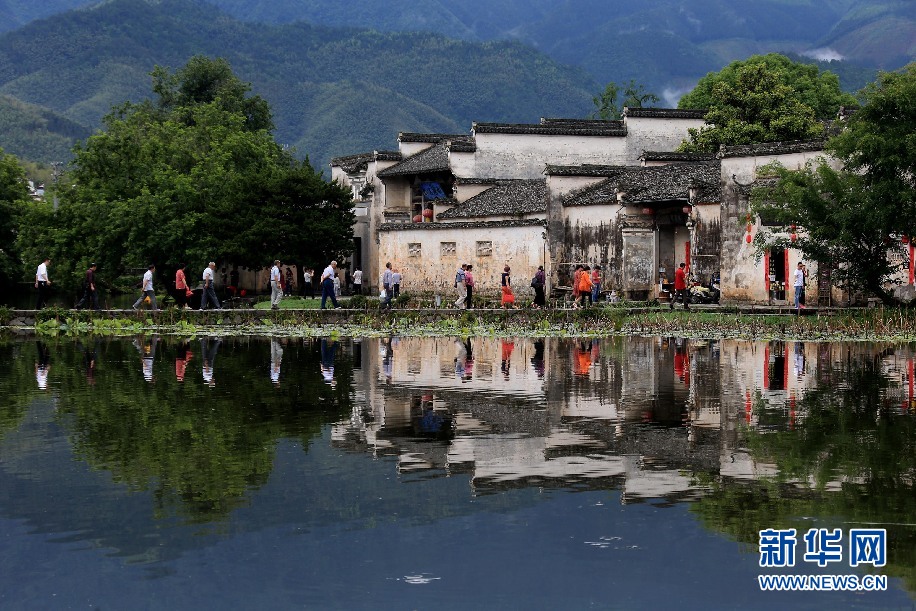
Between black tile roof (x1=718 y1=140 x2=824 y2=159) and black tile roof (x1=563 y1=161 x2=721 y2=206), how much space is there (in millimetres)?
1402

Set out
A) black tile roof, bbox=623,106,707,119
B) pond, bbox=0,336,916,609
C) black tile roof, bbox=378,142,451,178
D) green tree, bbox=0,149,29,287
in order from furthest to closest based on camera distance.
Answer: green tree, bbox=0,149,29,287, black tile roof, bbox=378,142,451,178, black tile roof, bbox=623,106,707,119, pond, bbox=0,336,916,609

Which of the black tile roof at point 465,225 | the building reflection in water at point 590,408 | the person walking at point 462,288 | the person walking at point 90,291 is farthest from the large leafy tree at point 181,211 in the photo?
the building reflection in water at point 590,408

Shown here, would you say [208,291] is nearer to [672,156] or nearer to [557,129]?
[672,156]

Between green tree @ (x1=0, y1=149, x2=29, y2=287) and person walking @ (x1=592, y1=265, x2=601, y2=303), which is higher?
green tree @ (x1=0, y1=149, x2=29, y2=287)

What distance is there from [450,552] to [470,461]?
3.25m

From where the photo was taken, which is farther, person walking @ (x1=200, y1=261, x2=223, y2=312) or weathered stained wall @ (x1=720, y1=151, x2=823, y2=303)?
weathered stained wall @ (x1=720, y1=151, x2=823, y2=303)

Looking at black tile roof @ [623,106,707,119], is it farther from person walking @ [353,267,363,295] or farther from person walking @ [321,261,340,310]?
person walking @ [321,261,340,310]

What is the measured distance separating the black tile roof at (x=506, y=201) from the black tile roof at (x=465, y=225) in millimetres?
1068

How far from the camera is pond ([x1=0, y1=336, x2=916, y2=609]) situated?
829 centimetres

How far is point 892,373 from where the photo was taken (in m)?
20.4

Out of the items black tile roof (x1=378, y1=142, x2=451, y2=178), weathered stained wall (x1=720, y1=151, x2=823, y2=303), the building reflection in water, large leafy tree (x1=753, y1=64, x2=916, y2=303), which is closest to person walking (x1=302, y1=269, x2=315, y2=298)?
black tile roof (x1=378, y1=142, x2=451, y2=178)

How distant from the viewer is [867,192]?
31078 millimetres

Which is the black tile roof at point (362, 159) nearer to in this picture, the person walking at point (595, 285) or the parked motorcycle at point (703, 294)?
the person walking at point (595, 285)

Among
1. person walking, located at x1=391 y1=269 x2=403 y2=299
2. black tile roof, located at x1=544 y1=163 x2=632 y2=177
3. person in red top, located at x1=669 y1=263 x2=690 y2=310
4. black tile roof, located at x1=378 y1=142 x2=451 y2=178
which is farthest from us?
black tile roof, located at x1=378 y1=142 x2=451 y2=178
